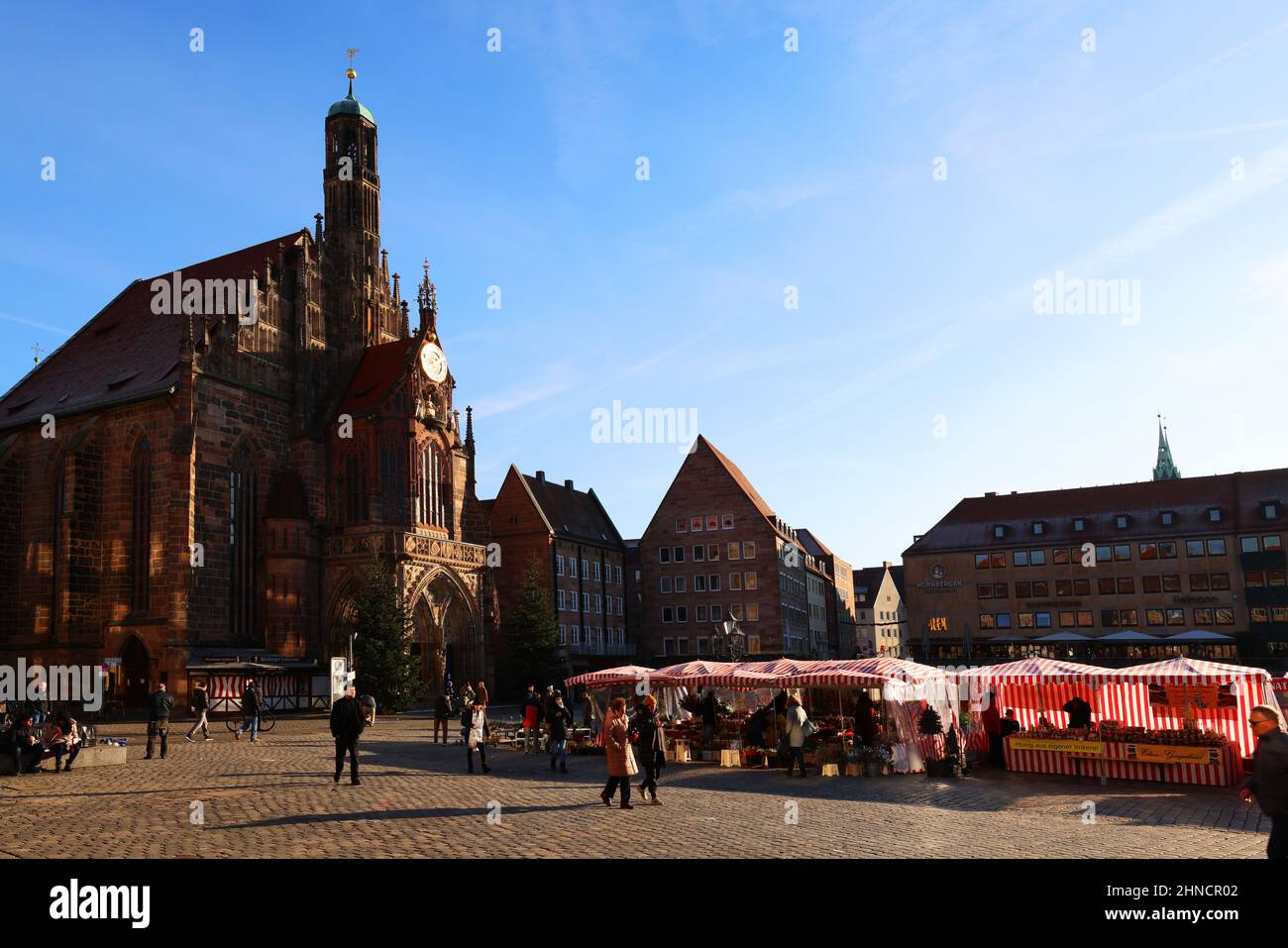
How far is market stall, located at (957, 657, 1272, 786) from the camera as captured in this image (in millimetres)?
19047

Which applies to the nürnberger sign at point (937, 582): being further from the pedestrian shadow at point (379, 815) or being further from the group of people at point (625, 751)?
the pedestrian shadow at point (379, 815)

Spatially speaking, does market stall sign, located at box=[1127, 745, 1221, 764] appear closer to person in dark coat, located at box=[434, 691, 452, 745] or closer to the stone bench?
person in dark coat, located at box=[434, 691, 452, 745]

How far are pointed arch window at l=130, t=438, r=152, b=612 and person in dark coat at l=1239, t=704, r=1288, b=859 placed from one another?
40466 mm

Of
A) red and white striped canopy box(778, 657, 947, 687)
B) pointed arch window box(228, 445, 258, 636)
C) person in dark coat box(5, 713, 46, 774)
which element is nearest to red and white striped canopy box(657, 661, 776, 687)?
red and white striped canopy box(778, 657, 947, 687)

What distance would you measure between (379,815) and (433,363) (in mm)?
36611

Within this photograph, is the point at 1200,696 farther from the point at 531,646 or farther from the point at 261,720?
the point at 531,646

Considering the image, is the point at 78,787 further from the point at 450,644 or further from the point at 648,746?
the point at 450,644

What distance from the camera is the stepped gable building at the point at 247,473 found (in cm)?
4062

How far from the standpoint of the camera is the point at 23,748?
1923 centimetres

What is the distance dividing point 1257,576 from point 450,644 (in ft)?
173

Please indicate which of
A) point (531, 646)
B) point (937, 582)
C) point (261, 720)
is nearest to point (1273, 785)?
point (261, 720)

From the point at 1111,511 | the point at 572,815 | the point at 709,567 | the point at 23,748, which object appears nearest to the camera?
the point at 572,815

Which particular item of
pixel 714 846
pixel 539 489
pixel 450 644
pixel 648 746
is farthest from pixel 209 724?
pixel 539 489

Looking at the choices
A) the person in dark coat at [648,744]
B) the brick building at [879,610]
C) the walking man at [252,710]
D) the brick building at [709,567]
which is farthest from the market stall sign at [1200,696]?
the brick building at [879,610]
